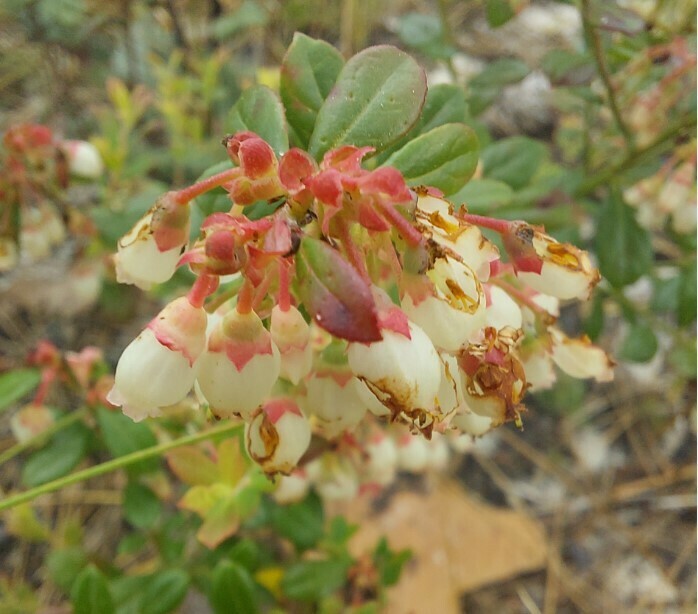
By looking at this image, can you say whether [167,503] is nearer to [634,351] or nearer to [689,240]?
[634,351]

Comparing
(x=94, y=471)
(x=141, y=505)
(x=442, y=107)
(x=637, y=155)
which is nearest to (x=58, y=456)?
(x=141, y=505)

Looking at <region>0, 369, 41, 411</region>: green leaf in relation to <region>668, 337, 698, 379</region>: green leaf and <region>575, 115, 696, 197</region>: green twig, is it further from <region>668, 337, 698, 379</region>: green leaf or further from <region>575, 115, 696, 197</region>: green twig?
<region>668, 337, 698, 379</region>: green leaf

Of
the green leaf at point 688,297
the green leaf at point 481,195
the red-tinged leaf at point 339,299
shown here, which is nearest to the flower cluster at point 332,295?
the red-tinged leaf at point 339,299

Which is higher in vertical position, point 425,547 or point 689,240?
point 689,240

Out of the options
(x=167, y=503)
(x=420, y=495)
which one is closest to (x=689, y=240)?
(x=420, y=495)

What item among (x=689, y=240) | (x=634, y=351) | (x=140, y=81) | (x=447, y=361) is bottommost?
(x=140, y=81)

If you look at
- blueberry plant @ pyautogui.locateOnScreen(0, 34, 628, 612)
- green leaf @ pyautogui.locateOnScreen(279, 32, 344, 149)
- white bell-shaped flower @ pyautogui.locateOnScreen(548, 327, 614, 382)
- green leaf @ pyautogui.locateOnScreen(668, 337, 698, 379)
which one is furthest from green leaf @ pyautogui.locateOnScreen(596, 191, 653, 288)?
green leaf @ pyautogui.locateOnScreen(279, 32, 344, 149)
